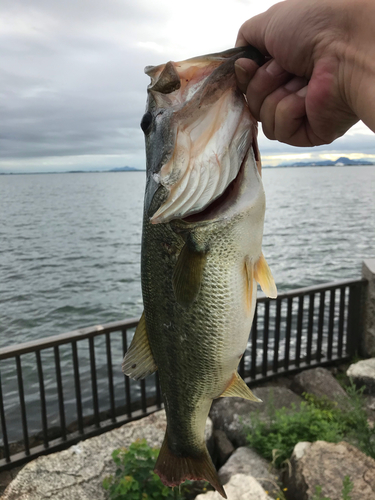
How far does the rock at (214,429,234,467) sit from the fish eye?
3.71 metres

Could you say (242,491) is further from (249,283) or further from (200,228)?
(200,228)

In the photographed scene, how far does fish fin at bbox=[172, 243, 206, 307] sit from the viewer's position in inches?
58.1

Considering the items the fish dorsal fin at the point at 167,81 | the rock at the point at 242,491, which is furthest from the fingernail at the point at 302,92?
the rock at the point at 242,491

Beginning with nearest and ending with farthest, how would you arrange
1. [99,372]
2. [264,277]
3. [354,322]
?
[264,277]
[354,322]
[99,372]

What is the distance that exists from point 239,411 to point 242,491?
5.02 feet

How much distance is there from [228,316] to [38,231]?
980 inches

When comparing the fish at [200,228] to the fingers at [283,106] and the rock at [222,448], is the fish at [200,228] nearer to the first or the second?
the fingers at [283,106]

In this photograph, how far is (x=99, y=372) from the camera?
8398mm

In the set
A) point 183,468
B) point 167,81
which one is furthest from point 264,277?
point 183,468

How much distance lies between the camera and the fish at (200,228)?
135 centimetres

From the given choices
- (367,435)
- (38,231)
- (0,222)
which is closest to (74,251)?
(38,231)

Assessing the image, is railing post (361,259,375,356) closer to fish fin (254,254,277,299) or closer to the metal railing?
the metal railing

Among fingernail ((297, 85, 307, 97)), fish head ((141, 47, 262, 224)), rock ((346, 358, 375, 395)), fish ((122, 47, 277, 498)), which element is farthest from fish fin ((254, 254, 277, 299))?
rock ((346, 358, 375, 395))

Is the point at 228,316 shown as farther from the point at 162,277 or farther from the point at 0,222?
the point at 0,222
